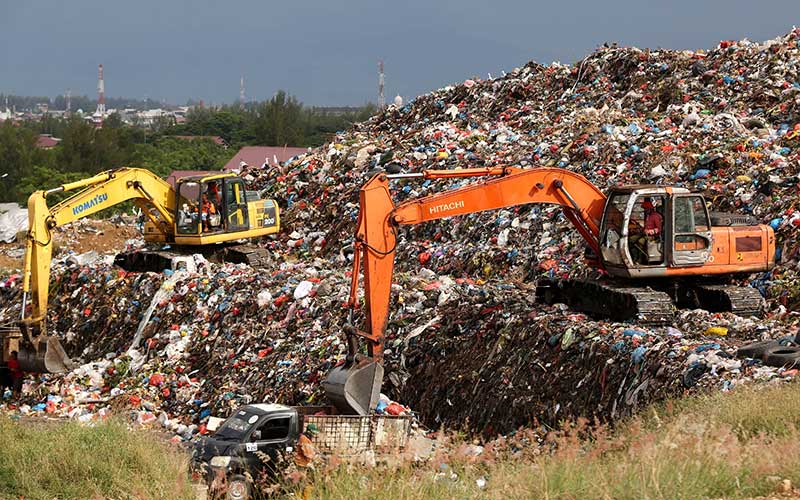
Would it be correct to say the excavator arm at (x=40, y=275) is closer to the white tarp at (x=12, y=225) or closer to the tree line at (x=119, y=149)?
the white tarp at (x=12, y=225)

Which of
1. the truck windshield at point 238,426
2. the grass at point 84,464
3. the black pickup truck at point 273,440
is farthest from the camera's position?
the truck windshield at point 238,426

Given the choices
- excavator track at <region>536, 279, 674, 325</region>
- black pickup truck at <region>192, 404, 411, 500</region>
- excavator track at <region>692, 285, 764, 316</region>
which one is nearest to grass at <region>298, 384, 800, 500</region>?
→ black pickup truck at <region>192, 404, 411, 500</region>

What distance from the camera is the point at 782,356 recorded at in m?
10.8

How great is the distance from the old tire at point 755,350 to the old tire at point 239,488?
470 centimetres

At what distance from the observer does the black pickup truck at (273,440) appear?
10.1 metres

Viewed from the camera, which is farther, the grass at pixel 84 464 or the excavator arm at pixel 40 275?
the excavator arm at pixel 40 275

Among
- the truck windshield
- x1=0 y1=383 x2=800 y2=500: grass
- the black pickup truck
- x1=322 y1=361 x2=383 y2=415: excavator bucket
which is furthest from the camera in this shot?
x1=322 y1=361 x2=383 y2=415: excavator bucket

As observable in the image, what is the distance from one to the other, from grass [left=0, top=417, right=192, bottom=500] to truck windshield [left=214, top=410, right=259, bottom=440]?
427mm

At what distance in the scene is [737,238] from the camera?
1402 cm

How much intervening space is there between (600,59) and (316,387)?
46.7ft

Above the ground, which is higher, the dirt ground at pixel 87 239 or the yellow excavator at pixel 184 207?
the yellow excavator at pixel 184 207

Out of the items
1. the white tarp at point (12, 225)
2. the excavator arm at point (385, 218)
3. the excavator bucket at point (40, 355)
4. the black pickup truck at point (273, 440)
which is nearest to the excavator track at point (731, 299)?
the excavator arm at point (385, 218)

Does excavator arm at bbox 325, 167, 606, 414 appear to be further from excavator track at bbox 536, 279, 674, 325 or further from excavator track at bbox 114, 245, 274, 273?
excavator track at bbox 114, 245, 274, 273

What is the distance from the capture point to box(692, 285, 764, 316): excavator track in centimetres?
1360
